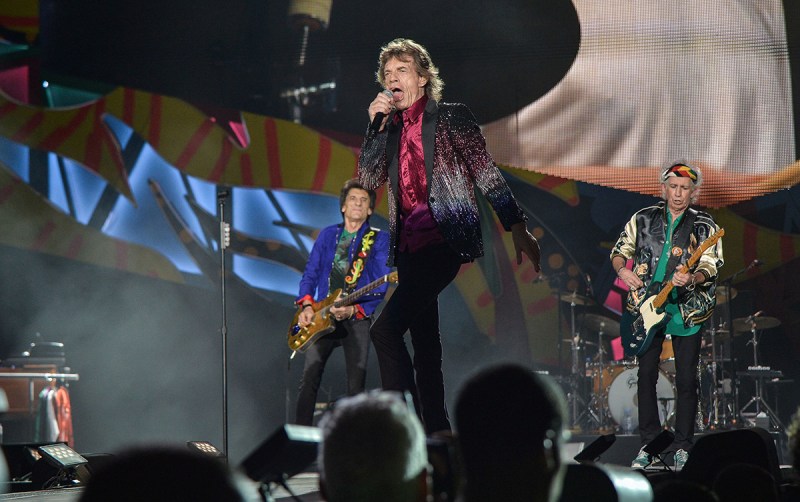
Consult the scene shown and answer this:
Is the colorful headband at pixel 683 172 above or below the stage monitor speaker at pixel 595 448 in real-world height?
above

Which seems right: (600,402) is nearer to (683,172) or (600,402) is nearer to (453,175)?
(683,172)

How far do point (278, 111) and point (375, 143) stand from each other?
516 cm

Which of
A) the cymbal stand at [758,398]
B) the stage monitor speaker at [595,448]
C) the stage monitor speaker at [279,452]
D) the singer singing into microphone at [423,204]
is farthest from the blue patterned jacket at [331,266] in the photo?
the stage monitor speaker at [279,452]

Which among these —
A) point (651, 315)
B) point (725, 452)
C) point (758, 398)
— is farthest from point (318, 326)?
point (758, 398)

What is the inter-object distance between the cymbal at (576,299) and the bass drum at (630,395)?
2.39 feet

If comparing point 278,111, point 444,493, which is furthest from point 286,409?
point 444,493

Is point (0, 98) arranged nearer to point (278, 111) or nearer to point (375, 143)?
point (278, 111)

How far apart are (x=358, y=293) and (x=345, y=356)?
44 centimetres

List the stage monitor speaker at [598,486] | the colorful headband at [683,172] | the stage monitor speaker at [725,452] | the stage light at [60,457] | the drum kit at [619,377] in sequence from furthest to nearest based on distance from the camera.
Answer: the drum kit at [619,377] → the colorful headband at [683,172] → the stage light at [60,457] → the stage monitor speaker at [725,452] → the stage monitor speaker at [598,486]

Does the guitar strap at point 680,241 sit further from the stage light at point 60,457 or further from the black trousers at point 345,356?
the stage light at point 60,457

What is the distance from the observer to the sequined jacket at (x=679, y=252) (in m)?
5.62

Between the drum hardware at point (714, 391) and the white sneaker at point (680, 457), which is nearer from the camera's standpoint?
the white sneaker at point (680, 457)

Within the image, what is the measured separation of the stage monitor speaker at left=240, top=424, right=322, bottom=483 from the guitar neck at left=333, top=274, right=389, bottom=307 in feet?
12.6

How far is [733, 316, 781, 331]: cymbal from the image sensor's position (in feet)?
28.2
